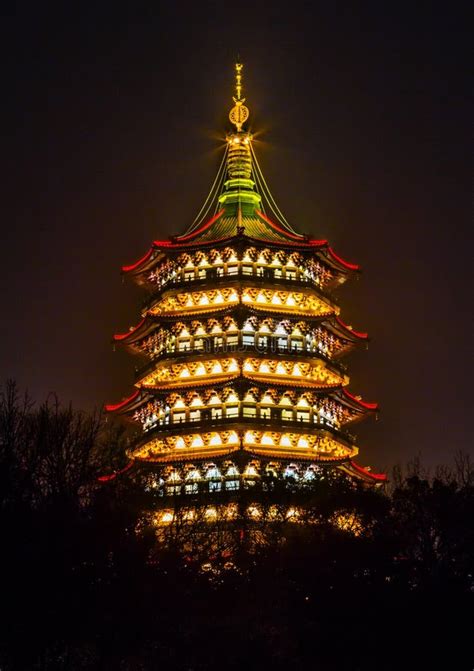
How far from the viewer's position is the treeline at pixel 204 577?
45469mm

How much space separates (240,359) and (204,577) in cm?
2208

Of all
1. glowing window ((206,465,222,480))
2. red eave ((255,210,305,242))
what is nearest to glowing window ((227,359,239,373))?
glowing window ((206,465,222,480))

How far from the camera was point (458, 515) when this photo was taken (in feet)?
181

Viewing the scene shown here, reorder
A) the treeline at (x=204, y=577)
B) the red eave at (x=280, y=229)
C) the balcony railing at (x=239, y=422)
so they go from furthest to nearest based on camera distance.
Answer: the red eave at (x=280, y=229) → the balcony railing at (x=239, y=422) → the treeline at (x=204, y=577)

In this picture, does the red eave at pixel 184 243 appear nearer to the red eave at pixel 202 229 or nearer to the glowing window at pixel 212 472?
the red eave at pixel 202 229

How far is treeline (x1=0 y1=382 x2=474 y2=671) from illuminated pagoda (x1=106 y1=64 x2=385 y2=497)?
40.9 ft

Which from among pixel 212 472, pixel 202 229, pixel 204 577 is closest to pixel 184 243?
pixel 202 229

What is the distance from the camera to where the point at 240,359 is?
240 feet

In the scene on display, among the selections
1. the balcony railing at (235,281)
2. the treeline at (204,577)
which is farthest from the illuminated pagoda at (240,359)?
the treeline at (204,577)

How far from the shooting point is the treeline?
45.5 meters

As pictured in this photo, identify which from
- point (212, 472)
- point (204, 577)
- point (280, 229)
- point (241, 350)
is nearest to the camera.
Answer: point (204, 577)

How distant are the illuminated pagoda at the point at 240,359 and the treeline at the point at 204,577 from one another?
12.5m

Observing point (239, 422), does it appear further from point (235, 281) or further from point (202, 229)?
point (202, 229)

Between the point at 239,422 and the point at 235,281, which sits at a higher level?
the point at 235,281
